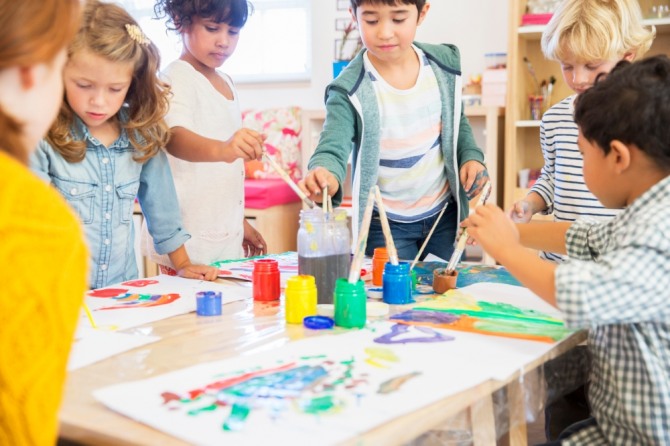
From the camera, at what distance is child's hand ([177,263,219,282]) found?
1.43 m

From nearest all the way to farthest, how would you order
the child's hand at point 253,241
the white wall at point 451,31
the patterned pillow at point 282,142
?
Answer: the child's hand at point 253,241 → the white wall at point 451,31 → the patterned pillow at point 282,142

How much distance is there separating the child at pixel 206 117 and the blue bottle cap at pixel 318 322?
76cm

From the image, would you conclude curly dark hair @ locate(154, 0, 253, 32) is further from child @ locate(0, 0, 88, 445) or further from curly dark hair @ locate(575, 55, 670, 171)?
child @ locate(0, 0, 88, 445)

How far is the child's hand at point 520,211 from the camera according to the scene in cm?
153

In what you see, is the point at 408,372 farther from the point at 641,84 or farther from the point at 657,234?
the point at 641,84

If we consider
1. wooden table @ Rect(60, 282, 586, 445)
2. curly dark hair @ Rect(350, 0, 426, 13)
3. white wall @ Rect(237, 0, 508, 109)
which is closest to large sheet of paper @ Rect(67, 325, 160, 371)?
wooden table @ Rect(60, 282, 586, 445)

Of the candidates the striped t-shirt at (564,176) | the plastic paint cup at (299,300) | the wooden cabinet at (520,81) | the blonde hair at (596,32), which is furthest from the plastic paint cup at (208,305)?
the wooden cabinet at (520,81)

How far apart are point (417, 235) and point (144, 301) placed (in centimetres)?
72

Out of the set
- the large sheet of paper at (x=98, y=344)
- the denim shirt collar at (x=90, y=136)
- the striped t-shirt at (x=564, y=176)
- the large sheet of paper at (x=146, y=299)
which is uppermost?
the denim shirt collar at (x=90, y=136)

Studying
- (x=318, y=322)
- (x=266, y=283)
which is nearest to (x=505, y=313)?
(x=318, y=322)

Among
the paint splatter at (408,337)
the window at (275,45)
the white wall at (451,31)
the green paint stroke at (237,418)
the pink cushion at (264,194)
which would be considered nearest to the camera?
the green paint stroke at (237,418)

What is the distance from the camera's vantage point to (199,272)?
57.0 inches

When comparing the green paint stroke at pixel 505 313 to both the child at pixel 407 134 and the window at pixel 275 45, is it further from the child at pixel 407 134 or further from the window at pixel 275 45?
the window at pixel 275 45

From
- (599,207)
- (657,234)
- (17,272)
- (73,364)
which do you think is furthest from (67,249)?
(599,207)
